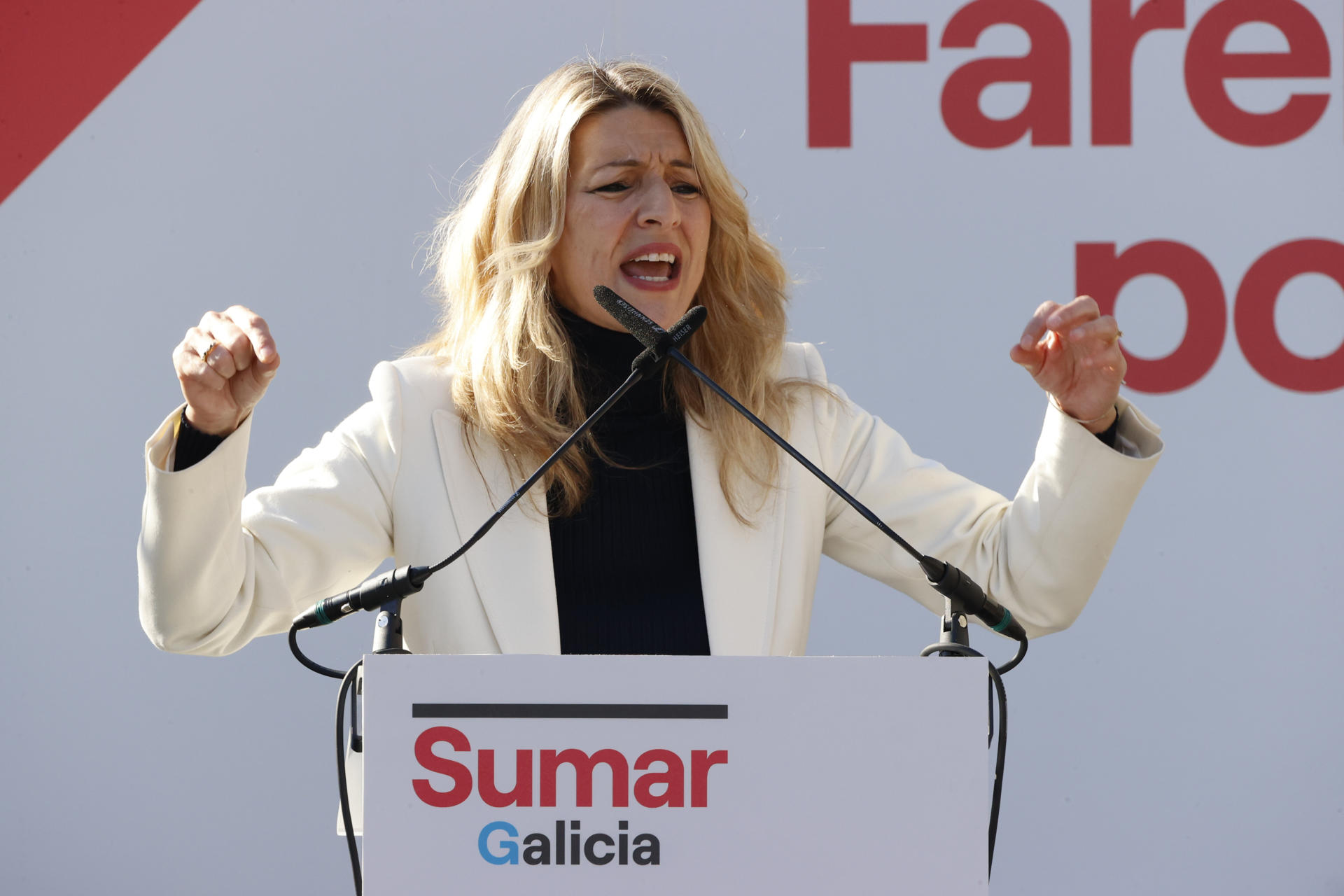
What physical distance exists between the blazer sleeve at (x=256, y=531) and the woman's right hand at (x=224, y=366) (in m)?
0.02

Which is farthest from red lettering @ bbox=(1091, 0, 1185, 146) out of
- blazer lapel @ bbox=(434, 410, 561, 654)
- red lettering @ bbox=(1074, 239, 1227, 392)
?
blazer lapel @ bbox=(434, 410, 561, 654)

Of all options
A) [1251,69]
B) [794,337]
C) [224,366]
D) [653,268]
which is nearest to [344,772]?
[224,366]

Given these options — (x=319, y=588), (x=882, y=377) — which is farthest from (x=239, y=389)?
(x=882, y=377)

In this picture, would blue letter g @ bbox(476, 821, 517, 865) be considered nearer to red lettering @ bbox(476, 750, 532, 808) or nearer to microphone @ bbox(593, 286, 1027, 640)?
red lettering @ bbox(476, 750, 532, 808)

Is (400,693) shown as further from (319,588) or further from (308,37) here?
(308,37)

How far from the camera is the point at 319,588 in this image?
140 centimetres

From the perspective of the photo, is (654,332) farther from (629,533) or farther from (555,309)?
(555,309)

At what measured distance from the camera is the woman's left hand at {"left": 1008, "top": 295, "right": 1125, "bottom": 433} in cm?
120

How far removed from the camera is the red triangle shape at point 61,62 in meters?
2.24

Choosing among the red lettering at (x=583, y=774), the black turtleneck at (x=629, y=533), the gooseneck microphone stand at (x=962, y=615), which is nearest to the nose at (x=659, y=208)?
the black turtleneck at (x=629, y=533)

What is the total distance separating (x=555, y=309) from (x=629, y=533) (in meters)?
0.31

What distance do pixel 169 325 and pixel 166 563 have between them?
122 cm

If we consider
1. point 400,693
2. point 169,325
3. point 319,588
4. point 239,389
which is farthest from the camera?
point 169,325

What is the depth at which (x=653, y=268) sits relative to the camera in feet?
5.03
